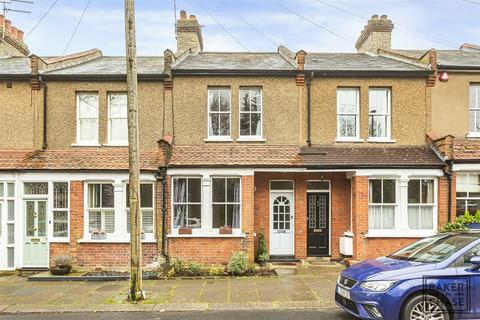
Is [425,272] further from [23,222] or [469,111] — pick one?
[23,222]

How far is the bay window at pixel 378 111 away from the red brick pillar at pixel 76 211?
964cm

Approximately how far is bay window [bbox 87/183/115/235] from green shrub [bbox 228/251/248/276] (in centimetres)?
396

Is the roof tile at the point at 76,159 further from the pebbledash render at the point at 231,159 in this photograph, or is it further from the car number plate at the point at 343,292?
the car number plate at the point at 343,292

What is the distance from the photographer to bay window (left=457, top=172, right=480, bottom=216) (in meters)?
→ 13.6

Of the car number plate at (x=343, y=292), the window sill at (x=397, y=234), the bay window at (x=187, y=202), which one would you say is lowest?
the car number plate at (x=343, y=292)

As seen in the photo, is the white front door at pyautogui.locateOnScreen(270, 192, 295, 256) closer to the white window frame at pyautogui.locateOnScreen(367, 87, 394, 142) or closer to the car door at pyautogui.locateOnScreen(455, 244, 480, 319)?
the white window frame at pyautogui.locateOnScreen(367, 87, 394, 142)

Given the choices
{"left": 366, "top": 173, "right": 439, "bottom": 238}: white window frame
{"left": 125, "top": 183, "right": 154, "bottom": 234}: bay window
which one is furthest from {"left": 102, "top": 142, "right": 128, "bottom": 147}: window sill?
{"left": 366, "top": 173, "right": 439, "bottom": 238}: white window frame

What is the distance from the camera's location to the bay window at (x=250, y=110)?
14.5 m

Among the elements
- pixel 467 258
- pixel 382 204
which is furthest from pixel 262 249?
pixel 467 258

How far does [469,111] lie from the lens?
1457 cm

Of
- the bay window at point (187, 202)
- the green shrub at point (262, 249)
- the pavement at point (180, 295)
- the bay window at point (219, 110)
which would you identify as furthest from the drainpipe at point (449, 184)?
the bay window at point (187, 202)

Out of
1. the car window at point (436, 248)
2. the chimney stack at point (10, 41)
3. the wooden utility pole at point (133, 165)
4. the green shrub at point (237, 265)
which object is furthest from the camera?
the chimney stack at point (10, 41)

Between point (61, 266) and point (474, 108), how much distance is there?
46.2 ft

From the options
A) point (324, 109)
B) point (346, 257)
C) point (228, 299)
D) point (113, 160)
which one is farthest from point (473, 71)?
point (113, 160)
